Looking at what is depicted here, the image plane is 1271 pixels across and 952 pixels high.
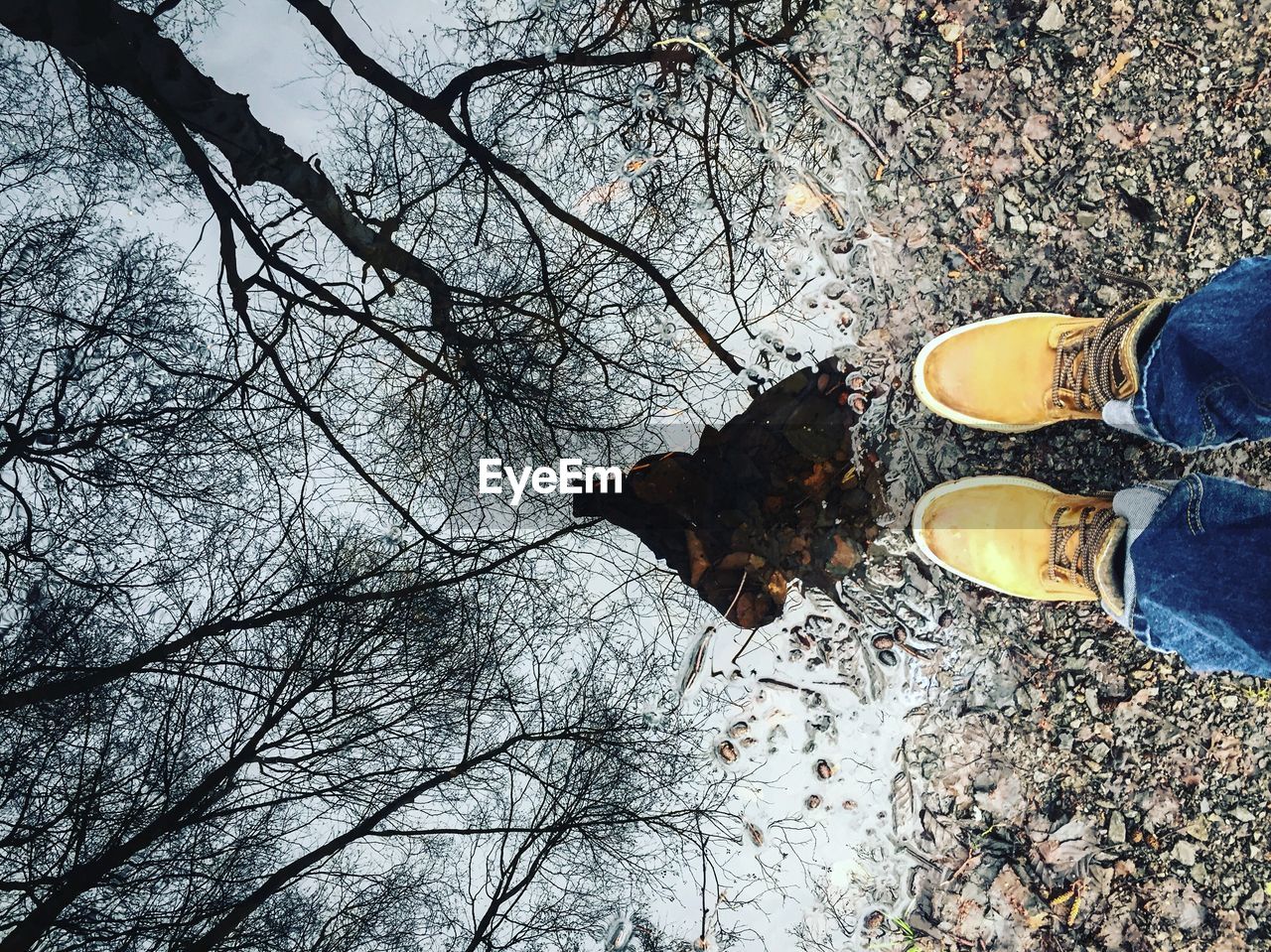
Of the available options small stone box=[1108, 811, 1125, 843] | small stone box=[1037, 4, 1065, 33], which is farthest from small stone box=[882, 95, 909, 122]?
small stone box=[1108, 811, 1125, 843]

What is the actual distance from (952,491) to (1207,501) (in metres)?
0.52

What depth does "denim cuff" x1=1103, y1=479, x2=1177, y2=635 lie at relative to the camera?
4.73 feet

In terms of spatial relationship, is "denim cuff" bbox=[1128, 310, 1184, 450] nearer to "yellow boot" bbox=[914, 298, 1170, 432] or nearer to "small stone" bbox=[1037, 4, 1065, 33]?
"yellow boot" bbox=[914, 298, 1170, 432]

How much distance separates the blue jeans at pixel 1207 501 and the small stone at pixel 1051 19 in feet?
2.91

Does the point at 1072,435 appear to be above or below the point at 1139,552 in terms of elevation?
above

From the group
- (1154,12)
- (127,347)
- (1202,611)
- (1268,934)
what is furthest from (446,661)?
(1154,12)

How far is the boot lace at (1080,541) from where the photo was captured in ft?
5.19

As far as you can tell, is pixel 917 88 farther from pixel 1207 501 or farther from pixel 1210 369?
pixel 1207 501

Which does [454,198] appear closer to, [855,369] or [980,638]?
[855,369]

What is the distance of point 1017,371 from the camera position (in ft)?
5.53

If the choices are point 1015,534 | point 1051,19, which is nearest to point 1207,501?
point 1015,534

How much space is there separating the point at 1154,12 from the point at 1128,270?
25.6 inches

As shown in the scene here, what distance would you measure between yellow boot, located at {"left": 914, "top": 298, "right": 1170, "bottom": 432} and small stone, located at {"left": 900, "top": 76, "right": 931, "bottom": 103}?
62cm

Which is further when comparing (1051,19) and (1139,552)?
(1051,19)
